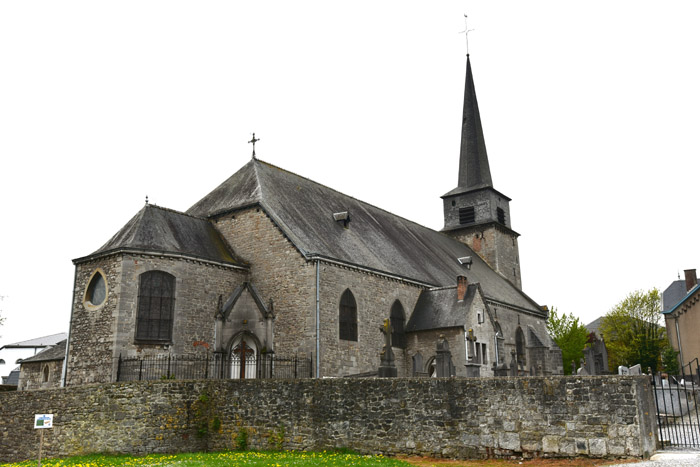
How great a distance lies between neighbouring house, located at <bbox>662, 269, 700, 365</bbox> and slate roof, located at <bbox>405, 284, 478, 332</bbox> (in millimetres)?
15619

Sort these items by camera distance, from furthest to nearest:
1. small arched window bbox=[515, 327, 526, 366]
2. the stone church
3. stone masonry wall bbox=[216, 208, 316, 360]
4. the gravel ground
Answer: small arched window bbox=[515, 327, 526, 366] → stone masonry wall bbox=[216, 208, 316, 360] → the stone church → the gravel ground

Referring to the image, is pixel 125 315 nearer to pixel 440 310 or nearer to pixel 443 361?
pixel 443 361

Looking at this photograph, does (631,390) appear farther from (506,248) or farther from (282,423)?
(506,248)

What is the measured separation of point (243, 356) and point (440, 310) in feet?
30.2

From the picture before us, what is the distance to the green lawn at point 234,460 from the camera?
43.2 feet

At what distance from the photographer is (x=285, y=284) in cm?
2362

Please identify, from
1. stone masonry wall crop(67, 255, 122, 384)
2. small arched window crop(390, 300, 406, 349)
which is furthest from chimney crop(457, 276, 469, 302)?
stone masonry wall crop(67, 255, 122, 384)

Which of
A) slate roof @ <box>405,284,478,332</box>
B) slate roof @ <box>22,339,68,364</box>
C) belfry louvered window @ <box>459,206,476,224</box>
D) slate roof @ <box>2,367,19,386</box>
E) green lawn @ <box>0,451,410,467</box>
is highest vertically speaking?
belfry louvered window @ <box>459,206,476,224</box>

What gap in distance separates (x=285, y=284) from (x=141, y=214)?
6.40 metres

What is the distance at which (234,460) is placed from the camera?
46.3 ft

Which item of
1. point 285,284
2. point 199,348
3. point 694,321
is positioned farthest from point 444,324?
point 694,321

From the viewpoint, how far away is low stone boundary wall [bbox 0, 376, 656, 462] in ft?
41.2

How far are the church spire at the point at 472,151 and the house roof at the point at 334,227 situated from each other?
1027 centimetres

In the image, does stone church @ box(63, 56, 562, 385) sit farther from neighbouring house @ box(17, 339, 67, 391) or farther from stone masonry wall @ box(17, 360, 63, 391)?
stone masonry wall @ box(17, 360, 63, 391)
